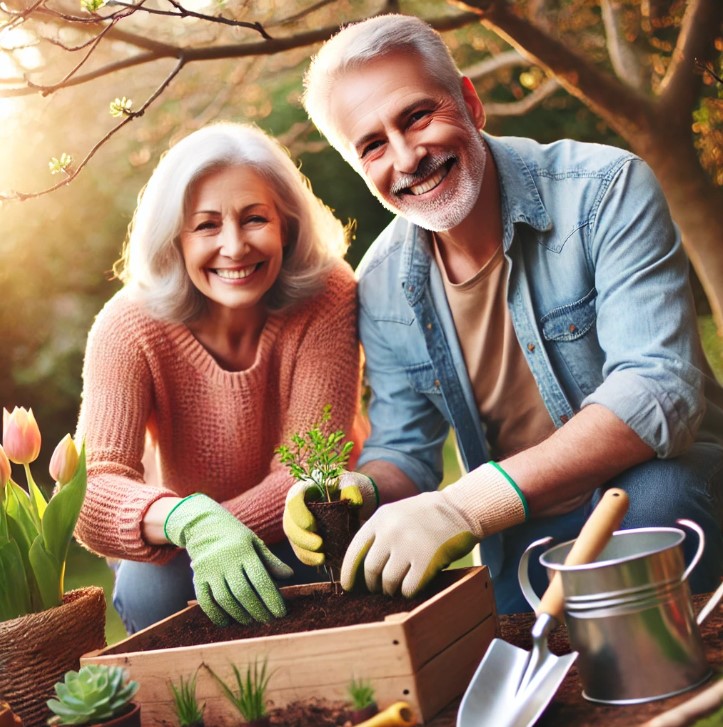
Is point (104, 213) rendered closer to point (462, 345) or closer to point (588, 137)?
point (588, 137)

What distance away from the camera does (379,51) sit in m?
1.81

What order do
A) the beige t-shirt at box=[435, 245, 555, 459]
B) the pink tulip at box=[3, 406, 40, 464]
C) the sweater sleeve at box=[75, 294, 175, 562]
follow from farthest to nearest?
the beige t-shirt at box=[435, 245, 555, 459], the sweater sleeve at box=[75, 294, 175, 562], the pink tulip at box=[3, 406, 40, 464]

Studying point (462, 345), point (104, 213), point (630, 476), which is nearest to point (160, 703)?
point (630, 476)

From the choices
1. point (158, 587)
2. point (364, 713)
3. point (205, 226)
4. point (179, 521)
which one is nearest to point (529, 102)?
point (205, 226)

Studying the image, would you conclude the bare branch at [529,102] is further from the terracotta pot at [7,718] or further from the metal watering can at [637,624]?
the terracotta pot at [7,718]

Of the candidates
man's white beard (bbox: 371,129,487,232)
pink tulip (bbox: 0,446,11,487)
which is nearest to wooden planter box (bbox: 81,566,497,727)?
pink tulip (bbox: 0,446,11,487)

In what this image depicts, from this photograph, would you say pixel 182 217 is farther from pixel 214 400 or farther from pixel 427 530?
pixel 427 530

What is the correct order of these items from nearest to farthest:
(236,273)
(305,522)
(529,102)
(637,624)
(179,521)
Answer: (637,624) → (305,522) → (179,521) → (236,273) → (529,102)

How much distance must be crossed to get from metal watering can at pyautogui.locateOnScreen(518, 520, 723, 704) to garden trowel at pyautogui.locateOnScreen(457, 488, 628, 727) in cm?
4

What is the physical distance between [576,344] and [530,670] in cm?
88

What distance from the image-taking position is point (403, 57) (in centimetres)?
181

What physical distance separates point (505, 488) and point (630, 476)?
0.94 feet

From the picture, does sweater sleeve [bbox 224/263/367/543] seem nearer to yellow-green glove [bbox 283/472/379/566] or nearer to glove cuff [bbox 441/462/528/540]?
yellow-green glove [bbox 283/472/379/566]

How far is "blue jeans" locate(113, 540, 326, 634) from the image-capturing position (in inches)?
77.8
